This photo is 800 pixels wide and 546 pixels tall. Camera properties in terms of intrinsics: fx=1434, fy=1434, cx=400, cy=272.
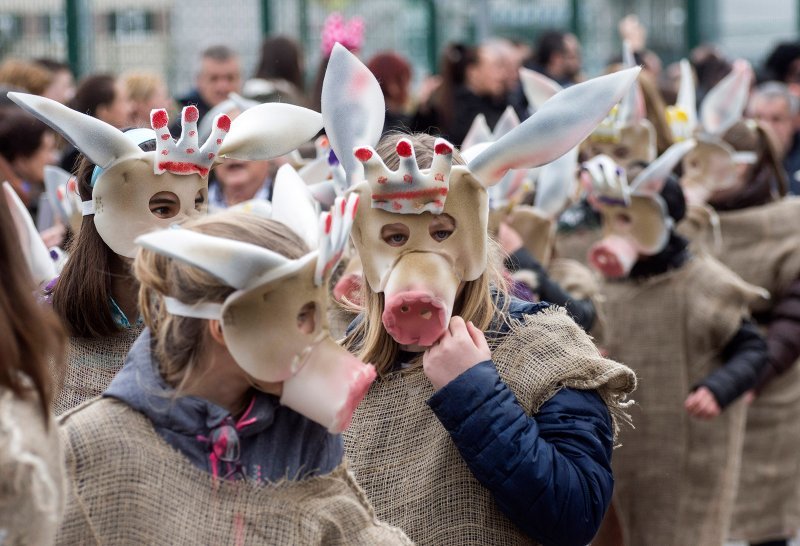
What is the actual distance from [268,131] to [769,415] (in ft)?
12.4

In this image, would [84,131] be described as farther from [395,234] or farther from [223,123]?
[395,234]

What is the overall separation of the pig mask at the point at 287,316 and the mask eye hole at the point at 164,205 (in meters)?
0.99

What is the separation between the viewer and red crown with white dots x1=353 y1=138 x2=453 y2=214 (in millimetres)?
3061

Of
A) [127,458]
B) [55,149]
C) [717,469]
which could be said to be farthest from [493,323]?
[55,149]

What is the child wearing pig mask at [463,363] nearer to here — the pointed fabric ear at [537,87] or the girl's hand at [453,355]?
the girl's hand at [453,355]

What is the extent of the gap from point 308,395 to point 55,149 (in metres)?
4.65

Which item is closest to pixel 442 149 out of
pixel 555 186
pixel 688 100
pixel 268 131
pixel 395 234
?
pixel 395 234

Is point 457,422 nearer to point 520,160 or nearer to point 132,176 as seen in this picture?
point 520,160

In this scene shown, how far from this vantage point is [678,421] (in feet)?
18.8

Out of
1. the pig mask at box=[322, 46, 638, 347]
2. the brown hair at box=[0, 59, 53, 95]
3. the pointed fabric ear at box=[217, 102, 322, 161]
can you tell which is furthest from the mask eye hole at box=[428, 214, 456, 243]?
the brown hair at box=[0, 59, 53, 95]

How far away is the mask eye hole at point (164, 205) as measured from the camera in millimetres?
3471

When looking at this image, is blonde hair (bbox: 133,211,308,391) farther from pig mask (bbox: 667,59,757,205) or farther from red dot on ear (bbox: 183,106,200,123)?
pig mask (bbox: 667,59,757,205)

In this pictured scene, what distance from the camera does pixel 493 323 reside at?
3.23m

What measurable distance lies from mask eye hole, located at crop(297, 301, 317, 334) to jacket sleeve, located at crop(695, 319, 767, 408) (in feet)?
10.8
